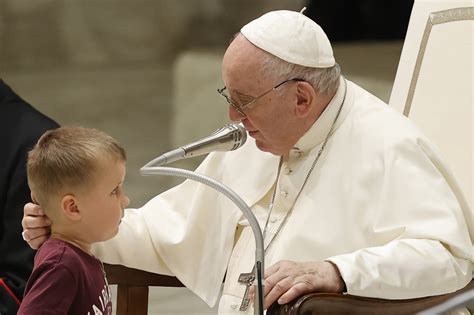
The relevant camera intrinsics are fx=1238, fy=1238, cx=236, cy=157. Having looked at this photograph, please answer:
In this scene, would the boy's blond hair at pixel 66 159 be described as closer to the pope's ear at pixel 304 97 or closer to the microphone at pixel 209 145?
the microphone at pixel 209 145

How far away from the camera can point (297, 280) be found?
10.9 feet

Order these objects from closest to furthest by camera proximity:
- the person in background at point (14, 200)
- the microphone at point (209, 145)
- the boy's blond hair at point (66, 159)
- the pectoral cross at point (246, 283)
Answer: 1. the microphone at point (209, 145)
2. the boy's blond hair at point (66, 159)
3. the pectoral cross at point (246, 283)
4. the person in background at point (14, 200)

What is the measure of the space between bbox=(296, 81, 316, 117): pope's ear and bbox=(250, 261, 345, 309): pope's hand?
21.4 inches

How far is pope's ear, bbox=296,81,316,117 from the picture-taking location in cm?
373

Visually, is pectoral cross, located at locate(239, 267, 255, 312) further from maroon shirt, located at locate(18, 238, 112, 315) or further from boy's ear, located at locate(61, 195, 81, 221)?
boy's ear, located at locate(61, 195, 81, 221)

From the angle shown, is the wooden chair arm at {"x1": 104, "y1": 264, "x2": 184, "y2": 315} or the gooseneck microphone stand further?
the wooden chair arm at {"x1": 104, "y1": 264, "x2": 184, "y2": 315}

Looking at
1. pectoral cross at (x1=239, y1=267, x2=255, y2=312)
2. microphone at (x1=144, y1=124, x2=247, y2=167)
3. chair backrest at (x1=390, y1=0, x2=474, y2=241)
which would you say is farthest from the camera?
chair backrest at (x1=390, y1=0, x2=474, y2=241)

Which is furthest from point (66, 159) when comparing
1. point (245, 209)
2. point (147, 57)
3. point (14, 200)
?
point (147, 57)

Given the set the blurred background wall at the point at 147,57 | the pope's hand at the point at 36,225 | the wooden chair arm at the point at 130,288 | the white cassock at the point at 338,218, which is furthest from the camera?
the blurred background wall at the point at 147,57

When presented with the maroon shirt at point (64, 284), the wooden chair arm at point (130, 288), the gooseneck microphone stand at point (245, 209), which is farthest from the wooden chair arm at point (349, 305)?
the wooden chair arm at point (130, 288)

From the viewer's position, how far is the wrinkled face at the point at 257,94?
3740 mm

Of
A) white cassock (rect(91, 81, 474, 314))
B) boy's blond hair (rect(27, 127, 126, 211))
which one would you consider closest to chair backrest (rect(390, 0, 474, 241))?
white cassock (rect(91, 81, 474, 314))

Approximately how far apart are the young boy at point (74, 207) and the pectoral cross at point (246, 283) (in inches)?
21.8

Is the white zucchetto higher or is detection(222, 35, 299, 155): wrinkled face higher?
the white zucchetto
